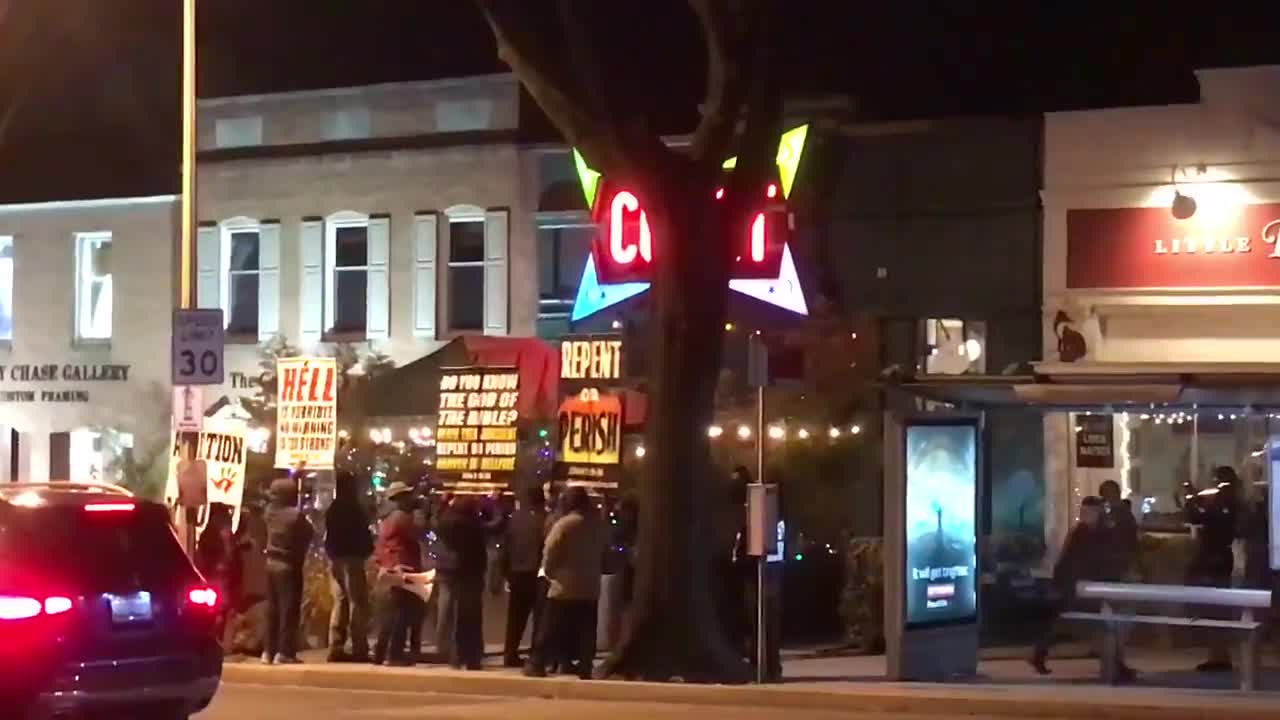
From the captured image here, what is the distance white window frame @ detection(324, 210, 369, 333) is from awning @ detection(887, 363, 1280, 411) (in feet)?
43.0

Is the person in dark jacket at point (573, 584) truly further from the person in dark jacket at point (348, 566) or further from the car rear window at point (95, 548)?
the car rear window at point (95, 548)

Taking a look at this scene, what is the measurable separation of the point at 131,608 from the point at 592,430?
9.56 meters

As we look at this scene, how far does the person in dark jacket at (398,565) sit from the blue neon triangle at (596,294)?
3554 millimetres

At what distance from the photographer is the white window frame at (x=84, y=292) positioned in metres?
34.2

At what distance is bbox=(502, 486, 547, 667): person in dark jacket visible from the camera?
2083 cm

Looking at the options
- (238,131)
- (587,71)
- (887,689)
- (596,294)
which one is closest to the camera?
(887,689)

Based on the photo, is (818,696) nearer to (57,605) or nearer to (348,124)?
(57,605)

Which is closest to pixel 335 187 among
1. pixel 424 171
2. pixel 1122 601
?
pixel 424 171

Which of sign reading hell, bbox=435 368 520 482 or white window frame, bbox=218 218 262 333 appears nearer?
sign reading hell, bbox=435 368 520 482

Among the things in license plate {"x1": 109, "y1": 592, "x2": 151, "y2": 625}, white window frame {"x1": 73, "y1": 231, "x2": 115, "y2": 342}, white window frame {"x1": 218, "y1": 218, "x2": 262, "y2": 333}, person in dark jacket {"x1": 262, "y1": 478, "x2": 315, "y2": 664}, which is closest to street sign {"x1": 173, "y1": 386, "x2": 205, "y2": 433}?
person in dark jacket {"x1": 262, "y1": 478, "x2": 315, "y2": 664}

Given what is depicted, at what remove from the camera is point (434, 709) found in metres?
17.8

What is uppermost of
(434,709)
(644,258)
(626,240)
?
(626,240)

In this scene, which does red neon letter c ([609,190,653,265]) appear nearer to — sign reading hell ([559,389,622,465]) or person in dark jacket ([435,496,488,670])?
sign reading hell ([559,389,622,465])

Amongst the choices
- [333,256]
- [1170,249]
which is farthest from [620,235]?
[333,256]
